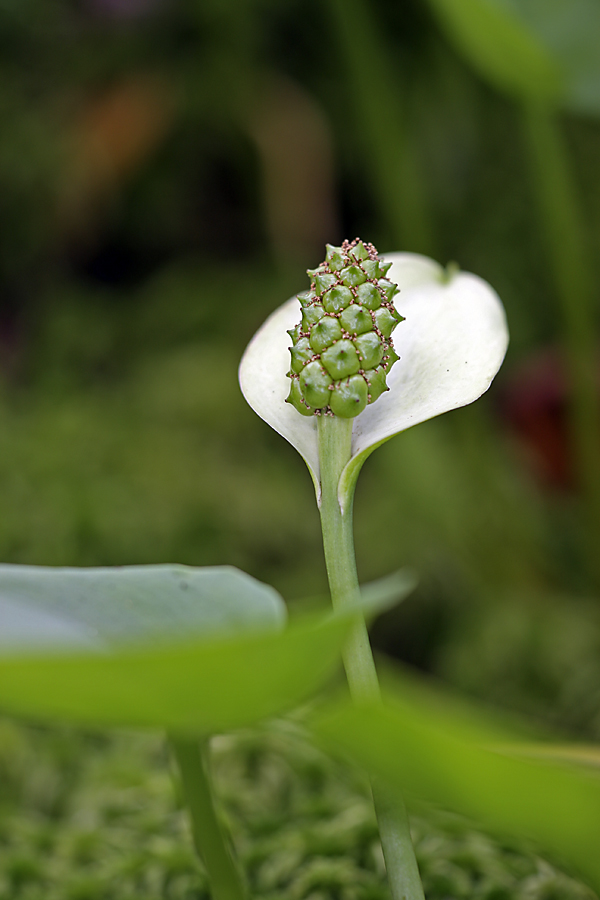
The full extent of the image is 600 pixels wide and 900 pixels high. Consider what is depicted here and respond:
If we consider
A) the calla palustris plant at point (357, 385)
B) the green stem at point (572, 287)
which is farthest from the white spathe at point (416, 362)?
the green stem at point (572, 287)

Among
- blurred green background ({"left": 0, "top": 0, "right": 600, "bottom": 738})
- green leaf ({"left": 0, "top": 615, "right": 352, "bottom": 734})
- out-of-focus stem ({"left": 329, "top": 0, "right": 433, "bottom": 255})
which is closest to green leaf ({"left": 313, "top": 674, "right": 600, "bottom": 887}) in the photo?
green leaf ({"left": 0, "top": 615, "right": 352, "bottom": 734})

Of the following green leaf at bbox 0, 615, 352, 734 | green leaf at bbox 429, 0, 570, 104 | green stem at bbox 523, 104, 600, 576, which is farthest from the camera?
green stem at bbox 523, 104, 600, 576

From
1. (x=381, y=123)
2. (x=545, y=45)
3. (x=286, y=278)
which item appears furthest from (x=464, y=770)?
(x=286, y=278)

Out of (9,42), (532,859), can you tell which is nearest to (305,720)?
(532,859)

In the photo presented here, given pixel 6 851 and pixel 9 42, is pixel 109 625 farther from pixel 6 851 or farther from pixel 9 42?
pixel 9 42

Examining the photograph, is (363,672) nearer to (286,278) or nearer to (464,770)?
(464,770)

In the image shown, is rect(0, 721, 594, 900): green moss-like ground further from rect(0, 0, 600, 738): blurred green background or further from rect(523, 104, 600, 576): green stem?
rect(523, 104, 600, 576): green stem
